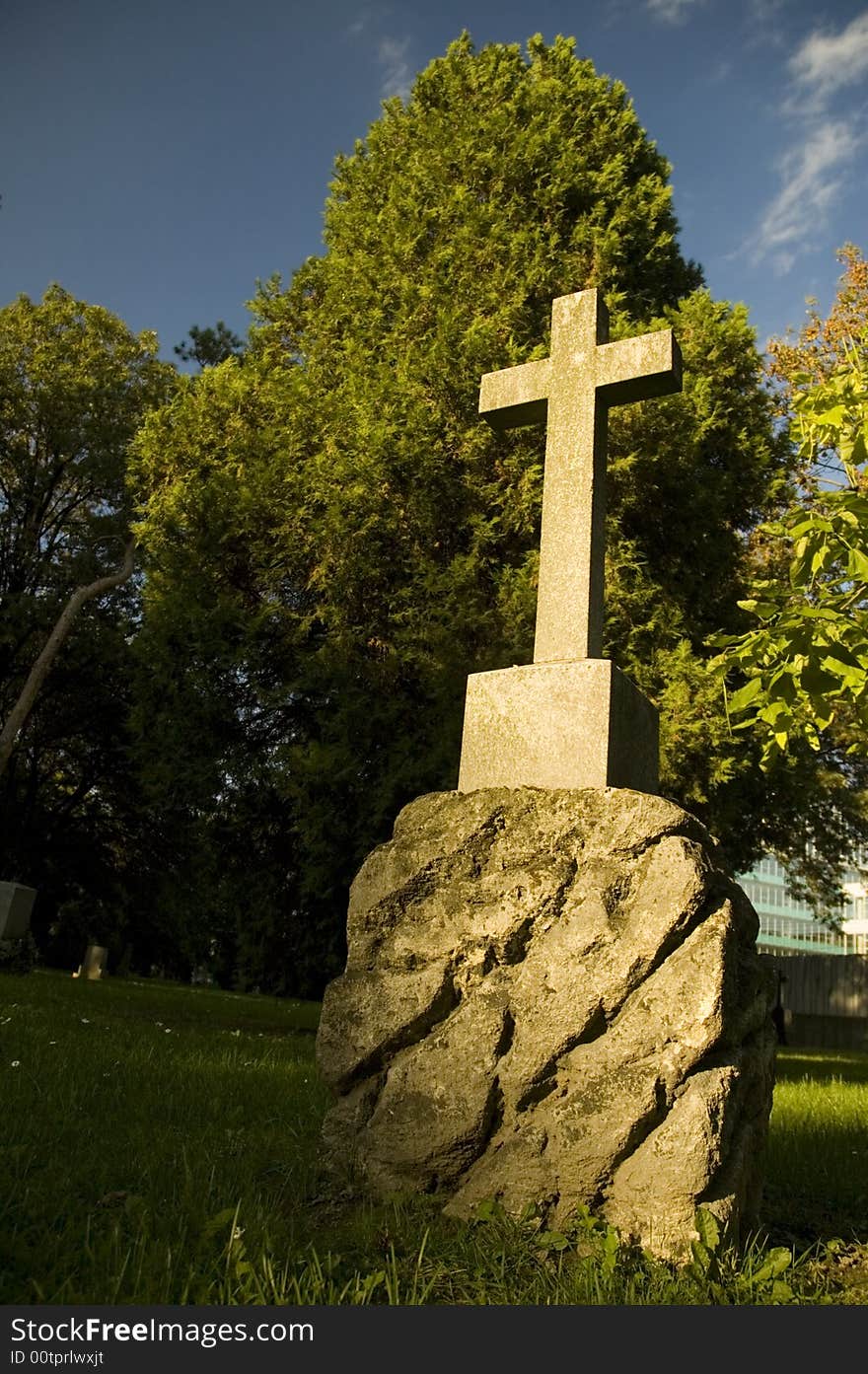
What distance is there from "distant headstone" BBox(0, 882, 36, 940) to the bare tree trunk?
4858mm

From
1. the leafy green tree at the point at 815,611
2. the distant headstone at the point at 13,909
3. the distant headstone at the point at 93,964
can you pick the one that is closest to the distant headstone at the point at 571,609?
the leafy green tree at the point at 815,611

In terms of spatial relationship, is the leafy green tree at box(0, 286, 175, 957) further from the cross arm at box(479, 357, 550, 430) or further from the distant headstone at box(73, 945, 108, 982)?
the cross arm at box(479, 357, 550, 430)

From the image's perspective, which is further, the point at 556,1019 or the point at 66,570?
the point at 66,570

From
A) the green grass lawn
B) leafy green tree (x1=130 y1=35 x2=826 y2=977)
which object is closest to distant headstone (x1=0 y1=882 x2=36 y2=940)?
leafy green tree (x1=130 y1=35 x2=826 y2=977)

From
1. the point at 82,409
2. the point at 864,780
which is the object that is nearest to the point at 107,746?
the point at 82,409

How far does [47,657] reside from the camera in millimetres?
17391

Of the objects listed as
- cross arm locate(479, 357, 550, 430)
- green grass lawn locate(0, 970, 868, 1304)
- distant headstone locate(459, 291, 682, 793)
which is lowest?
green grass lawn locate(0, 970, 868, 1304)

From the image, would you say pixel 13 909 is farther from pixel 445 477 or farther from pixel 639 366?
pixel 639 366

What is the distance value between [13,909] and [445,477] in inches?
305

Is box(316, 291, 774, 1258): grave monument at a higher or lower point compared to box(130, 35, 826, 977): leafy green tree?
lower

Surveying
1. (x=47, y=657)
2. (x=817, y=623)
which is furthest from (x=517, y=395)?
(x=47, y=657)

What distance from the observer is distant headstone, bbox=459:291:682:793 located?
390 cm

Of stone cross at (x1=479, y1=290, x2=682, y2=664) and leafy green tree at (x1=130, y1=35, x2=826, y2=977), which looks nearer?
stone cross at (x1=479, y1=290, x2=682, y2=664)

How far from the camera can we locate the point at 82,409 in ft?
65.4
